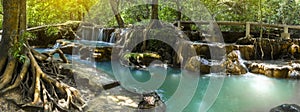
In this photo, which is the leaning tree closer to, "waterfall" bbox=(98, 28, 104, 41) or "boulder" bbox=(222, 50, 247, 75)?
"boulder" bbox=(222, 50, 247, 75)

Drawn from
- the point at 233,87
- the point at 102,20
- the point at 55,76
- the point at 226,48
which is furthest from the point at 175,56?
the point at 102,20

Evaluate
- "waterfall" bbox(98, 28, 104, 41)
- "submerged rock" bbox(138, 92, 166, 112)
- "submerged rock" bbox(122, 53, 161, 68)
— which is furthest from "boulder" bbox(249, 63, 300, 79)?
"waterfall" bbox(98, 28, 104, 41)

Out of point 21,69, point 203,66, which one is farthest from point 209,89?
point 21,69

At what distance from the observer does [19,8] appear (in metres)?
5.64

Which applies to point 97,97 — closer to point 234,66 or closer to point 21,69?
point 21,69

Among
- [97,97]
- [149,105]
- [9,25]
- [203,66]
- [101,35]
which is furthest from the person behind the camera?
[101,35]

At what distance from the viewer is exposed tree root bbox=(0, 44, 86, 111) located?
508 cm

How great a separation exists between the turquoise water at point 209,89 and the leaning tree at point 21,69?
213 cm

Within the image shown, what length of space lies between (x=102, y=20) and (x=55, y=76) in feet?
81.5

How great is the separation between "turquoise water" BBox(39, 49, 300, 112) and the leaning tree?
6.98 feet

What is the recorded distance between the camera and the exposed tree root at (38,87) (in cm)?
508

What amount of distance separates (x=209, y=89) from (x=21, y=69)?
5973mm

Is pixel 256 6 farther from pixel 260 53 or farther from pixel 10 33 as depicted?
pixel 10 33

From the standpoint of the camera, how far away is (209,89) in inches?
376
